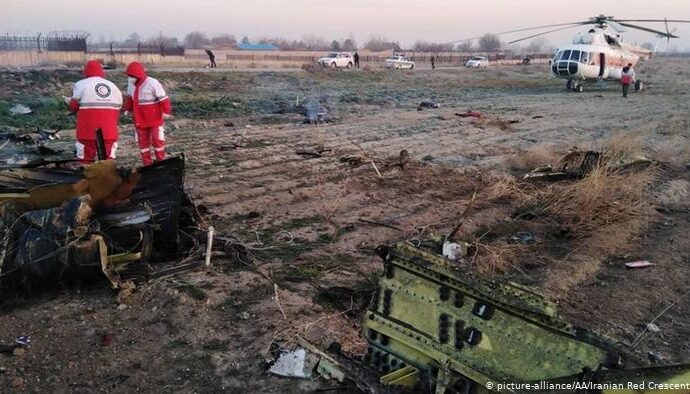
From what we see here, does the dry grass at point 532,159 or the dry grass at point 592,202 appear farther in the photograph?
the dry grass at point 532,159

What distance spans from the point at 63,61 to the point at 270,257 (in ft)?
112

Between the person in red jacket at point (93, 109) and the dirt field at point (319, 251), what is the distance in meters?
1.42

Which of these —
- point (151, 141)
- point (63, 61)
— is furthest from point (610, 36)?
point (63, 61)

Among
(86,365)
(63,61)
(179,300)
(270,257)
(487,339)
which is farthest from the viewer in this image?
(63,61)

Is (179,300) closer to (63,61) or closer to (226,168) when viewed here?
(226,168)

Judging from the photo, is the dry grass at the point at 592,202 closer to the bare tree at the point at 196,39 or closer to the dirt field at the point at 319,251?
the dirt field at the point at 319,251

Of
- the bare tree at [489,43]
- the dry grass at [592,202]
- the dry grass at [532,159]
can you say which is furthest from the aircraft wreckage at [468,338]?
the bare tree at [489,43]

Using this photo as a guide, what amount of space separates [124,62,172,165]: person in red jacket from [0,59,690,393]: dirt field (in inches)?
36.2

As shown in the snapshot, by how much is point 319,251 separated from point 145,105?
338cm

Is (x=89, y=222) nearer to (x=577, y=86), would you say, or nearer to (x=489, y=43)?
(x=577, y=86)

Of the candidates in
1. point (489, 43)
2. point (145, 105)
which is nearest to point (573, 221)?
point (145, 105)

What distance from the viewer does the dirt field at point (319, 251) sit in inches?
143

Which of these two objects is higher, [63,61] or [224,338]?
[63,61]

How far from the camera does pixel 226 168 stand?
8.94 meters
